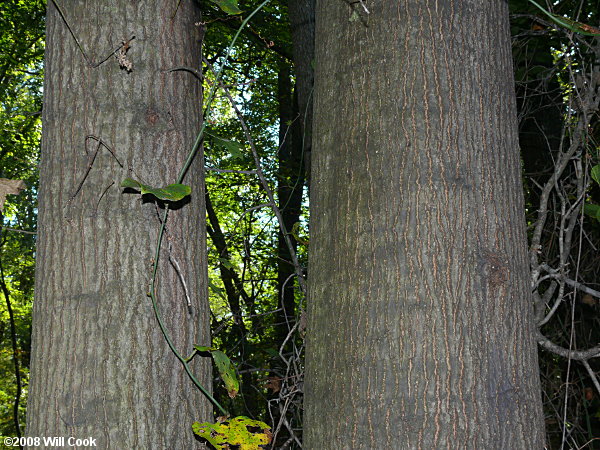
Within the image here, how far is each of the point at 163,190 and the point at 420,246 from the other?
68 cm

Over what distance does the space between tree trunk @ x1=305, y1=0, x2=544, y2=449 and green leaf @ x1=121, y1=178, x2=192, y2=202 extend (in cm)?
36

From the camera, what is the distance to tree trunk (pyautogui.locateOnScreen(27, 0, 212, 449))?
150 cm

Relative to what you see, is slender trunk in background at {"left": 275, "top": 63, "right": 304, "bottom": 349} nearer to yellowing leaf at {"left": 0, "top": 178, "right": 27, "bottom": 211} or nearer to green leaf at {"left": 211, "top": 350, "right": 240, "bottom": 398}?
green leaf at {"left": 211, "top": 350, "right": 240, "bottom": 398}

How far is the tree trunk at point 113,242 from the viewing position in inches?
58.9

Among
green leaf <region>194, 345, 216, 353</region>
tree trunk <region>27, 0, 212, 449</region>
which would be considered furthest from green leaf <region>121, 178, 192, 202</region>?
green leaf <region>194, 345, 216, 353</region>

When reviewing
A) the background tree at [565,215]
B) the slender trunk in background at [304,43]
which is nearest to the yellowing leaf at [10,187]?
the background tree at [565,215]

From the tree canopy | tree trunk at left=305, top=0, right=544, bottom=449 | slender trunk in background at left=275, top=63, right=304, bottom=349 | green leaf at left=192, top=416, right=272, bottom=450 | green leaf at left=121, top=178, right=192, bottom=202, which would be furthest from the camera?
slender trunk in background at left=275, top=63, right=304, bottom=349

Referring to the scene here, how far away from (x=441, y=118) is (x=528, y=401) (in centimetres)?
68

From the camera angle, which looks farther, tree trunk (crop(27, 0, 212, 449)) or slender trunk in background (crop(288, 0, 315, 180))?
slender trunk in background (crop(288, 0, 315, 180))

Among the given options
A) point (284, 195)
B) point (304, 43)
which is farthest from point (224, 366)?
point (284, 195)

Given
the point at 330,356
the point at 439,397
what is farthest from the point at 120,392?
the point at 439,397

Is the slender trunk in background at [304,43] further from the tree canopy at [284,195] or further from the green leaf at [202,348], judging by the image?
the green leaf at [202,348]

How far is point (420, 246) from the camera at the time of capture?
1269 millimetres

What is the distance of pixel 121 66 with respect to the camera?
162cm
